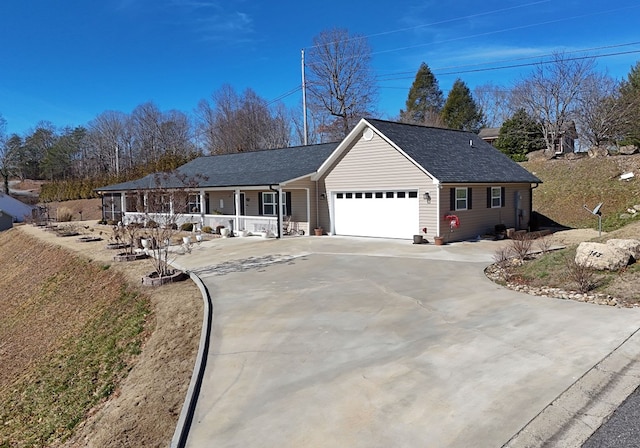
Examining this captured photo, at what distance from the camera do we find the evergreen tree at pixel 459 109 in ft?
169

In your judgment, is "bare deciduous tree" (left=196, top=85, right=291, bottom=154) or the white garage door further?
"bare deciduous tree" (left=196, top=85, right=291, bottom=154)

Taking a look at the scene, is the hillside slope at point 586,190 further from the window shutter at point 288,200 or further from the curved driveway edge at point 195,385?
the curved driveway edge at point 195,385

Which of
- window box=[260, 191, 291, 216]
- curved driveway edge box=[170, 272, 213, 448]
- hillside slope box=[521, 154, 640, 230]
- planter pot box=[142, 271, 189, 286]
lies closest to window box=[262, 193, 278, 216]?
window box=[260, 191, 291, 216]

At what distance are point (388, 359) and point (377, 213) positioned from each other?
14.1 metres

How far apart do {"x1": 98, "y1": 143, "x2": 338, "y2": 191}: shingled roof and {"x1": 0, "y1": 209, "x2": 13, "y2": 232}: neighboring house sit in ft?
46.9

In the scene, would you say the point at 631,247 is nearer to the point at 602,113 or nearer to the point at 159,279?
the point at 159,279

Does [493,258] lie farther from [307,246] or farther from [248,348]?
[248,348]

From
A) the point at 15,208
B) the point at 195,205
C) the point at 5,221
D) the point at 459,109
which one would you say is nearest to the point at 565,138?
the point at 459,109

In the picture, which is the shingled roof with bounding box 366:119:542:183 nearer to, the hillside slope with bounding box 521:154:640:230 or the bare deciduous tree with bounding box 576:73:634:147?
the hillside slope with bounding box 521:154:640:230

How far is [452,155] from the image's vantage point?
20297mm

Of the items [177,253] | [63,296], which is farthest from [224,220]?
[63,296]

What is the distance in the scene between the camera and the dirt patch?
188 inches

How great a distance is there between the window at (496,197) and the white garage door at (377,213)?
14.3 ft

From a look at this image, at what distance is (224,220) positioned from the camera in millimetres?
23531
